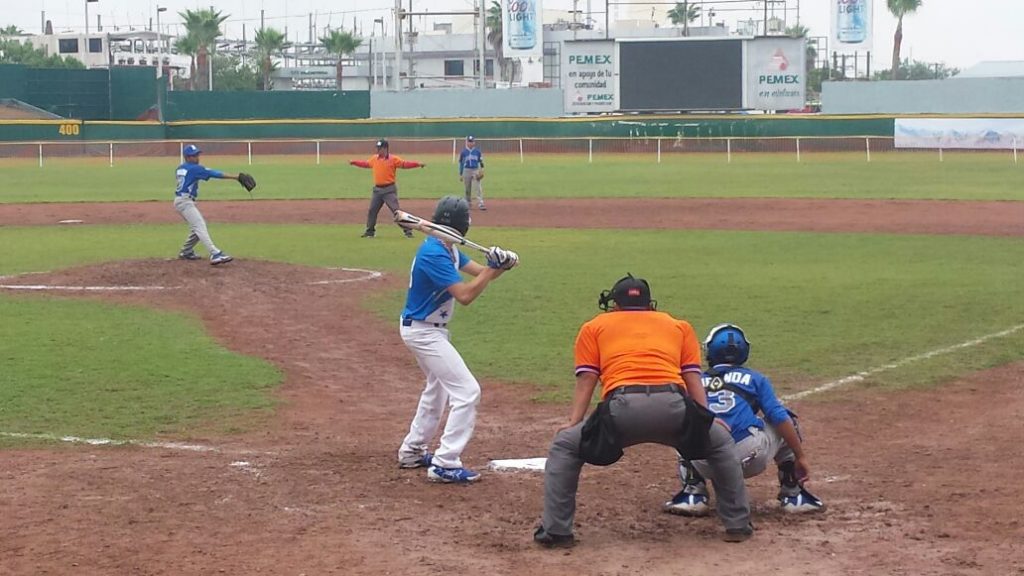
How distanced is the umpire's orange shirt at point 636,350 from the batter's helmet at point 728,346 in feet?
1.69

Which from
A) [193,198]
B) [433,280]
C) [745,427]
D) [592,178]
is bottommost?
[745,427]

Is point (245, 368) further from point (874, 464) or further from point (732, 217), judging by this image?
point (732, 217)

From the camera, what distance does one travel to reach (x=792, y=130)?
217ft

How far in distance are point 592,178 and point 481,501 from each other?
39334 millimetres

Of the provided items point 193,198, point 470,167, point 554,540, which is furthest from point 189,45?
point 554,540

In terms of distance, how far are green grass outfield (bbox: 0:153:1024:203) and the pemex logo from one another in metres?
8.59

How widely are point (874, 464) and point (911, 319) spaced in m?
7.11

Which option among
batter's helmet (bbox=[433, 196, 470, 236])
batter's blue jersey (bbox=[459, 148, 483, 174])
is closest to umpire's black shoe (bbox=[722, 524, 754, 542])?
batter's helmet (bbox=[433, 196, 470, 236])

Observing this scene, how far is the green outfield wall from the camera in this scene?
65188 millimetres

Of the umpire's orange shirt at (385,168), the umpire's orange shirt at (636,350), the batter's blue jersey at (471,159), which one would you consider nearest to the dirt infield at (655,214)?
the batter's blue jersey at (471,159)

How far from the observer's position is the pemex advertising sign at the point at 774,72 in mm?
68750

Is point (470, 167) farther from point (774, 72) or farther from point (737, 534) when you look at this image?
point (774, 72)

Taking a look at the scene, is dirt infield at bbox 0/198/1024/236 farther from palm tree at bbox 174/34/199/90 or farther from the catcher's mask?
palm tree at bbox 174/34/199/90

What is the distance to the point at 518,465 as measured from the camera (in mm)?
9703
